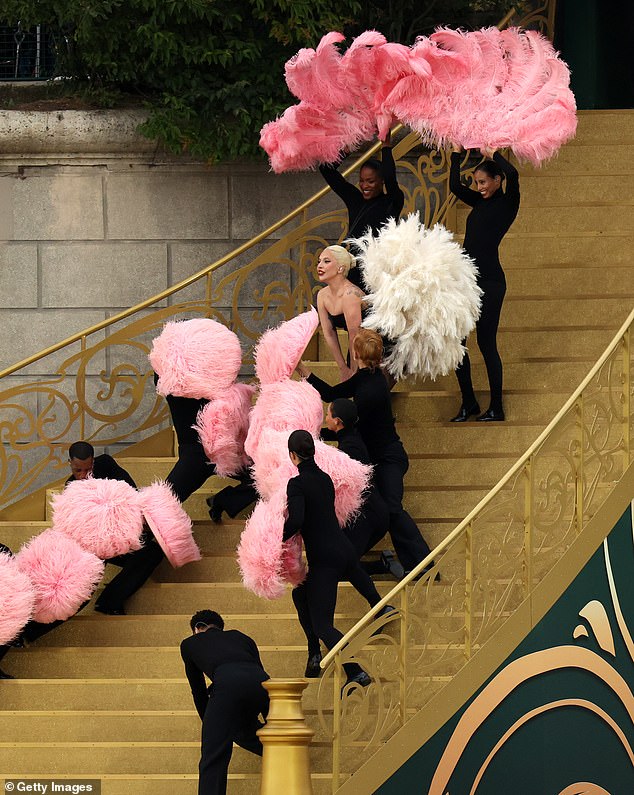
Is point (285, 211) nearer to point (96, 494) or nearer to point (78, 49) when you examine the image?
point (78, 49)

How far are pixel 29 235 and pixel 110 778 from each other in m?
5.82

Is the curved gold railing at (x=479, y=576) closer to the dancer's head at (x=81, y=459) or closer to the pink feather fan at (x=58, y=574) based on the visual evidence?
the pink feather fan at (x=58, y=574)

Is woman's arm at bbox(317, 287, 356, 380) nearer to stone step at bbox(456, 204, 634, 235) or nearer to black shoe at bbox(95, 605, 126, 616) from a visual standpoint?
black shoe at bbox(95, 605, 126, 616)

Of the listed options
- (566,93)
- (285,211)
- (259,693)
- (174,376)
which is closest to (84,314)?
(285,211)

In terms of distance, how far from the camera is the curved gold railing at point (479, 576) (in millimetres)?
9344

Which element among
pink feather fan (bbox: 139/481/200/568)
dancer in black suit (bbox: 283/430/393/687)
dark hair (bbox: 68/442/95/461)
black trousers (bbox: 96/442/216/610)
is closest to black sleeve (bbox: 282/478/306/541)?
dancer in black suit (bbox: 283/430/393/687)

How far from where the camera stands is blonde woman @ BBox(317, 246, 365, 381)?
37.6 ft

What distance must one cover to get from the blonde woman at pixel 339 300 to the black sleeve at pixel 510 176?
48.2 inches

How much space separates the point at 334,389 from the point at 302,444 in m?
1.12

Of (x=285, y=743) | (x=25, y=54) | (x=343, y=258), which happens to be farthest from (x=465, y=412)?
(x=25, y=54)

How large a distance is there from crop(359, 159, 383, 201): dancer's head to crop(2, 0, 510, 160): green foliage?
2.18m

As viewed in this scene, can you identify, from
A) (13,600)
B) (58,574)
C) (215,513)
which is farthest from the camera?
(215,513)

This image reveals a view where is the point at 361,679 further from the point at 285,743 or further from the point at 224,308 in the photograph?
the point at 224,308

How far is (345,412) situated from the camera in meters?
10.4
